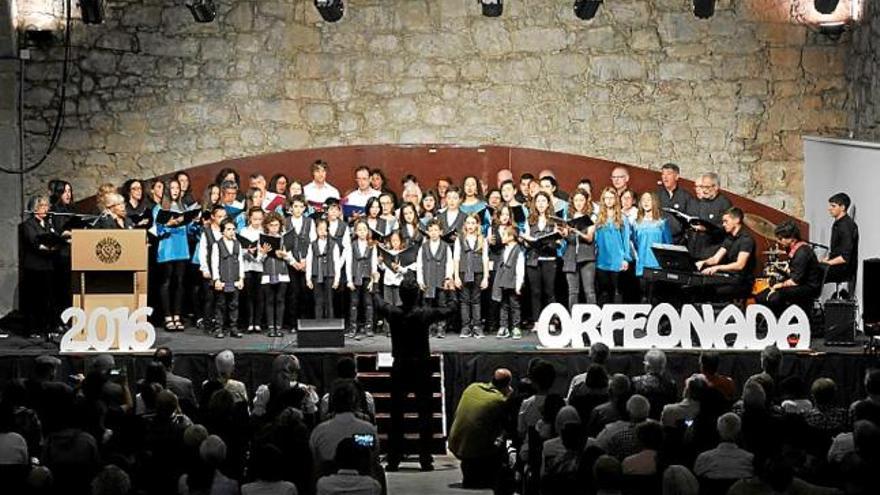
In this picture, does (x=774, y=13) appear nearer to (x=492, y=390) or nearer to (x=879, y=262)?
(x=879, y=262)

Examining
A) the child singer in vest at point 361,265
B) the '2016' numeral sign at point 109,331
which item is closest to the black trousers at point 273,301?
the child singer in vest at point 361,265

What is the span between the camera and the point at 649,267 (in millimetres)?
17094

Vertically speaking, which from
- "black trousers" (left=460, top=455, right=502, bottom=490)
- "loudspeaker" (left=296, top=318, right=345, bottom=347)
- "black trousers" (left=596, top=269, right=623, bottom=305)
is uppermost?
"black trousers" (left=596, top=269, right=623, bottom=305)

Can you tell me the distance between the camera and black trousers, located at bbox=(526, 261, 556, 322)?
17500mm

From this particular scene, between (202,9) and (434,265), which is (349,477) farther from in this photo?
(202,9)

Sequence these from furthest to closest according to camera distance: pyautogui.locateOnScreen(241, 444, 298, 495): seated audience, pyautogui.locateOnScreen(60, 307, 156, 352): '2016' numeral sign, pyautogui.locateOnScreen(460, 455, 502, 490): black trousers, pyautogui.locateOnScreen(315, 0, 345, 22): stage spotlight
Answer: pyautogui.locateOnScreen(315, 0, 345, 22): stage spotlight
pyautogui.locateOnScreen(60, 307, 156, 352): '2016' numeral sign
pyautogui.locateOnScreen(460, 455, 502, 490): black trousers
pyautogui.locateOnScreen(241, 444, 298, 495): seated audience

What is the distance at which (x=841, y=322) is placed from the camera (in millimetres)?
16188

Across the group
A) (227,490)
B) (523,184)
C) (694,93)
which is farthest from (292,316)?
(227,490)

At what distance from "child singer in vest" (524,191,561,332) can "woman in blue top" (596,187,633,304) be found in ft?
1.55

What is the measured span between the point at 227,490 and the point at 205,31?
36.9 ft

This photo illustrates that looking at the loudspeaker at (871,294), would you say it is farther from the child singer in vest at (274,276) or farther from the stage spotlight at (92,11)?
the stage spotlight at (92,11)

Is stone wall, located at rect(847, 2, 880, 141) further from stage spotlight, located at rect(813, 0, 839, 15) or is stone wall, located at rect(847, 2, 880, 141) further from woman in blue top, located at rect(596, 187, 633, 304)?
woman in blue top, located at rect(596, 187, 633, 304)

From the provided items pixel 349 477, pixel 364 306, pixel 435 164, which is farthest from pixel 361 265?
pixel 349 477

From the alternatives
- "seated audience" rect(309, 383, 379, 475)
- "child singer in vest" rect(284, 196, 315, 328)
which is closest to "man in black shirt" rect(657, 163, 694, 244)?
"child singer in vest" rect(284, 196, 315, 328)
